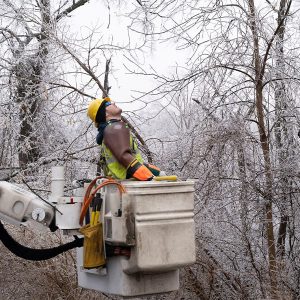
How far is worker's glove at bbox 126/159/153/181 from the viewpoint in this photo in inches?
176

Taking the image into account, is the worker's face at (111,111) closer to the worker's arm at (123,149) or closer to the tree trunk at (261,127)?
the worker's arm at (123,149)

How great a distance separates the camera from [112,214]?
416 cm

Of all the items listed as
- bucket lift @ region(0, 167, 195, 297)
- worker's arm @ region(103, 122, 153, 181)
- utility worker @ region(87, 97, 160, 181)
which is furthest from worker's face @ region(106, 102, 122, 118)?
bucket lift @ region(0, 167, 195, 297)

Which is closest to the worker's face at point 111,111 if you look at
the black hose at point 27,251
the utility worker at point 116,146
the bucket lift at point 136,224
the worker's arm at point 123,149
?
the utility worker at point 116,146

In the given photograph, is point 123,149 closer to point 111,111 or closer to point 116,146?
point 116,146

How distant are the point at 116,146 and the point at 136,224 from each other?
799mm

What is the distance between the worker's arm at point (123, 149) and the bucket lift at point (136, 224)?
0.15 metres

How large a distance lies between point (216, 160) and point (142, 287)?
3.36m

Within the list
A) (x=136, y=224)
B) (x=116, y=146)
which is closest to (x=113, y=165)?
(x=116, y=146)

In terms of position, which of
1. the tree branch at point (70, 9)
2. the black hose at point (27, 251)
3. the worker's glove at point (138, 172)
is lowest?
the black hose at point (27, 251)

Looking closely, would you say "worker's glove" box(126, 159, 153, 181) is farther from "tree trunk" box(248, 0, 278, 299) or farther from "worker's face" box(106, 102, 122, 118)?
"tree trunk" box(248, 0, 278, 299)

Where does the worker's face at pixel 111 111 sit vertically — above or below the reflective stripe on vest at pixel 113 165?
above

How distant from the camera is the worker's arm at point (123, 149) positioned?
4.50 metres

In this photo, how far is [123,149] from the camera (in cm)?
460
